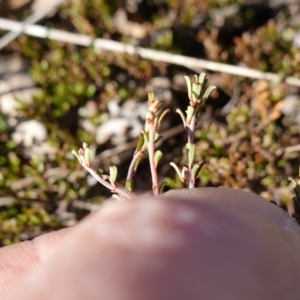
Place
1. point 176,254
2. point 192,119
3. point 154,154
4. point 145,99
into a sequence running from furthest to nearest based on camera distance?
1. point 145,99
2. point 192,119
3. point 154,154
4. point 176,254

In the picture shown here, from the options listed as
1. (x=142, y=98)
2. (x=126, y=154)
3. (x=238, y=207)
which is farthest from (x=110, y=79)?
(x=238, y=207)

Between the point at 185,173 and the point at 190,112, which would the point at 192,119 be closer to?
the point at 190,112

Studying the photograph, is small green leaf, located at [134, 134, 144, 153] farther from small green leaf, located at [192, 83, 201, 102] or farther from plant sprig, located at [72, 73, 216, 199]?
small green leaf, located at [192, 83, 201, 102]

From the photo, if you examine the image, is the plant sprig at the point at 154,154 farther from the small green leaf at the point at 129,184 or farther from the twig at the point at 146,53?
the twig at the point at 146,53

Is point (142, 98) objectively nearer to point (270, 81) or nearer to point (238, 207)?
point (270, 81)

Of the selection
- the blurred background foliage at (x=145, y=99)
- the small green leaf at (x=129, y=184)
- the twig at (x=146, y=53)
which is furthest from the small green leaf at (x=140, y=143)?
the twig at (x=146, y=53)

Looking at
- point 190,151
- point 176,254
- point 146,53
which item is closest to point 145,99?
point 146,53
